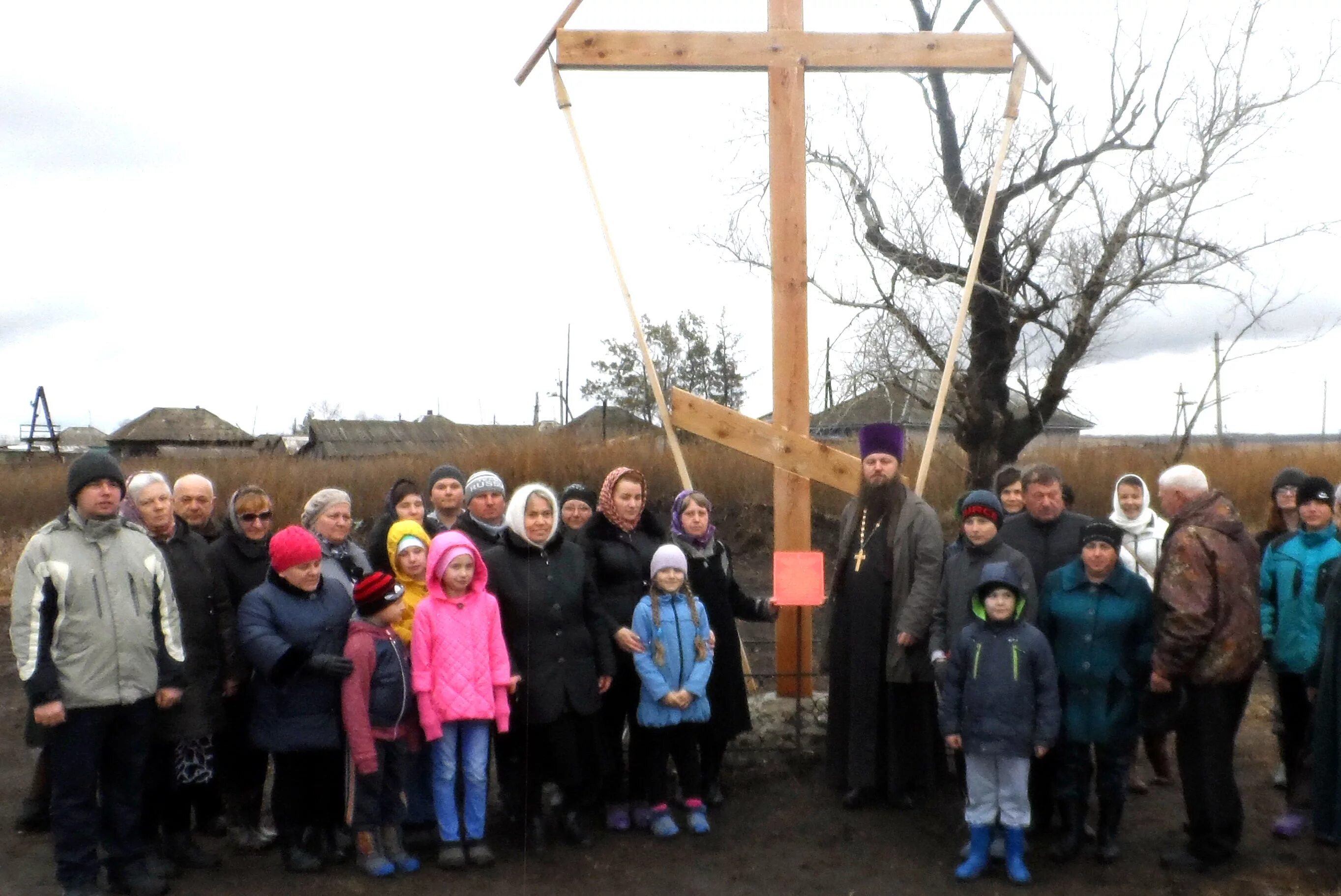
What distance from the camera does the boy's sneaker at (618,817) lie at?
5.43m

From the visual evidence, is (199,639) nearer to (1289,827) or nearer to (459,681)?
(459,681)

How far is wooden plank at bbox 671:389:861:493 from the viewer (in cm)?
609

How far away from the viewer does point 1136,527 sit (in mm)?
6332

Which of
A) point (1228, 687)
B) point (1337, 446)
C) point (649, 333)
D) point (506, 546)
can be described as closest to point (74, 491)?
point (506, 546)

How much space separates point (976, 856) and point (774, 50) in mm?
4034

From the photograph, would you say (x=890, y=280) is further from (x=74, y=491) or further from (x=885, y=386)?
(x=74, y=491)

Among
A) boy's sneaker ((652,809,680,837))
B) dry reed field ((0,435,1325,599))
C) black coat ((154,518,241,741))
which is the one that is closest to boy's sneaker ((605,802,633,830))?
boy's sneaker ((652,809,680,837))

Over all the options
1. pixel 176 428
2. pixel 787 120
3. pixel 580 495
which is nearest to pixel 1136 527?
pixel 787 120

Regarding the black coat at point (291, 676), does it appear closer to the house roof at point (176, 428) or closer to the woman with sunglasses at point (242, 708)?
the woman with sunglasses at point (242, 708)

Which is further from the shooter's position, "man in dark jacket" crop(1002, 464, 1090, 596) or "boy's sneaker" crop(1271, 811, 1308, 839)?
"man in dark jacket" crop(1002, 464, 1090, 596)

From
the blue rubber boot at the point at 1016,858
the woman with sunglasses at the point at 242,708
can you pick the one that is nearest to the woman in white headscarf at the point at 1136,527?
the blue rubber boot at the point at 1016,858

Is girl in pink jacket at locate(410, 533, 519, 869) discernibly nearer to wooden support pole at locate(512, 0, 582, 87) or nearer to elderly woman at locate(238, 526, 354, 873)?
elderly woman at locate(238, 526, 354, 873)

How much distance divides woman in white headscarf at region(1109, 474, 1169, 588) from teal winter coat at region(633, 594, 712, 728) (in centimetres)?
254

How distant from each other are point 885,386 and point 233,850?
9329mm
